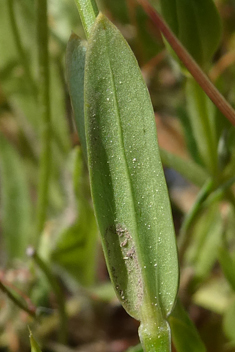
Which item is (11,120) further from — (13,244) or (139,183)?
(139,183)

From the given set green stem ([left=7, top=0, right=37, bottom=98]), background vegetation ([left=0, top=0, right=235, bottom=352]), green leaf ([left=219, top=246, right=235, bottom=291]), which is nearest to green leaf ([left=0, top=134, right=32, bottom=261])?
background vegetation ([left=0, top=0, right=235, bottom=352])

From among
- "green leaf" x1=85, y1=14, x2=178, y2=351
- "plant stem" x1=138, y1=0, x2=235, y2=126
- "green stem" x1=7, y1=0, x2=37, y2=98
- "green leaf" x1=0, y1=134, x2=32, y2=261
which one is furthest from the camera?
"green leaf" x1=0, y1=134, x2=32, y2=261

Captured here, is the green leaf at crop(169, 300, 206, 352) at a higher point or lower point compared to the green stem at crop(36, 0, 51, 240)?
lower

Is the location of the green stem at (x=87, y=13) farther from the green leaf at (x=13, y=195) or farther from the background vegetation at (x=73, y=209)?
the green leaf at (x=13, y=195)

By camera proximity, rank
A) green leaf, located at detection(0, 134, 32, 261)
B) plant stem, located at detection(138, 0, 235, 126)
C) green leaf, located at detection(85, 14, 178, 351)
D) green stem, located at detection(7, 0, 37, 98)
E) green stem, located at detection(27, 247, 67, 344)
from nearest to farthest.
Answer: green leaf, located at detection(85, 14, 178, 351), plant stem, located at detection(138, 0, 235, 126), green stem, located at detection(27, 247, 67, 344), green stem, located at detection(7, 0, 37, 98), green leaf, located at detection(0, 134, 32, 261)

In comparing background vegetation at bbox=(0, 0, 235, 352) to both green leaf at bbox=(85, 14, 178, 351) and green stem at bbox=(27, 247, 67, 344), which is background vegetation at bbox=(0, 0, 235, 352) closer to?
green stem at bbox=(27, 247, 67, 344)
